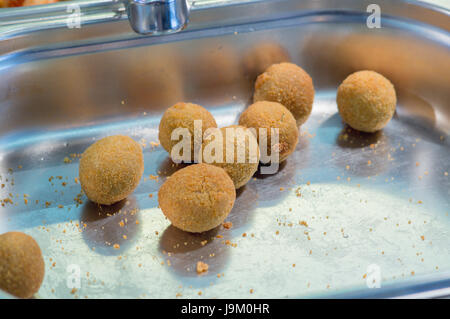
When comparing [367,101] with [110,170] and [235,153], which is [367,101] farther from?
[110,170]

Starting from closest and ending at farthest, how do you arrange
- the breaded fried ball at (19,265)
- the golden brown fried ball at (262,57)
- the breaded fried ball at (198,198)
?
1. the breaded fried ball at (19,265)
2. the breaded fried ball at (198,198)
3. the golden brown fried ball at (262,57)

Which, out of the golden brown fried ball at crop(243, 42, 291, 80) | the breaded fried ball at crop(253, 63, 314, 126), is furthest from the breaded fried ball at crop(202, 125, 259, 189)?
the golden brown fried ball at crop(243, 42, 291, 80)

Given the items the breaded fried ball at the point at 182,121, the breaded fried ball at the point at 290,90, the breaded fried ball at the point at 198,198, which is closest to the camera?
the breaded fried ball at the point at 198,198

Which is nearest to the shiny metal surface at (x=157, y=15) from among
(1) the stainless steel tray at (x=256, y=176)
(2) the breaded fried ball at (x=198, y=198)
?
(1) the stainless steel tray at (x=256, y=176)

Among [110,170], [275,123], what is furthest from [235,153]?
[110,170]

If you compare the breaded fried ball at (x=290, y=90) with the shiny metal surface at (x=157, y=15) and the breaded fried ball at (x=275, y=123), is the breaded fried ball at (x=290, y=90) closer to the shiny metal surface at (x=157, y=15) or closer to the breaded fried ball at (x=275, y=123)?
the breaded fried ball at (x=275, y=123)

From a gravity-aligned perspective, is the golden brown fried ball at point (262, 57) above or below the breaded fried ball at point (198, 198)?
above

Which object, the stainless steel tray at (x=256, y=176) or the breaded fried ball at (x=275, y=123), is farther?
the breaded fried ball at (x=275, y=123)

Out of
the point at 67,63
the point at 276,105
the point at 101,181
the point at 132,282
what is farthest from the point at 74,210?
the point at 276,105
